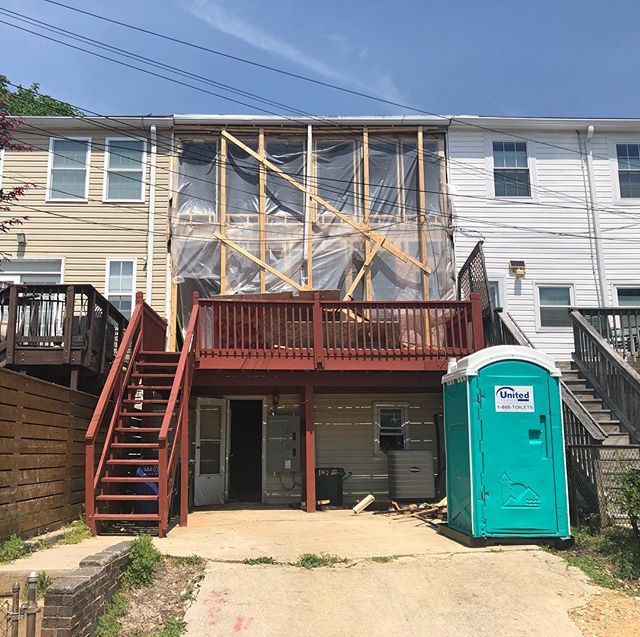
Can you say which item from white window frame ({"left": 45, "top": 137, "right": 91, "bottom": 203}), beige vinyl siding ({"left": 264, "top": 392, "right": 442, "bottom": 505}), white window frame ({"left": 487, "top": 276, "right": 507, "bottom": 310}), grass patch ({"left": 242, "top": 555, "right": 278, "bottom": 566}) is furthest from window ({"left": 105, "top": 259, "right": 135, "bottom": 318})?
grass patch ({"left": 242, "top": 555, "right": 278, "bottom": 566})

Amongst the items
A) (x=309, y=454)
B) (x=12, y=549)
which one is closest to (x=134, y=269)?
(x=309, y=454)

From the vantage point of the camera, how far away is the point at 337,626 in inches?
197

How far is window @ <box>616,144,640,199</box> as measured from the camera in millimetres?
14492

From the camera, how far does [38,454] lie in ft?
23.6

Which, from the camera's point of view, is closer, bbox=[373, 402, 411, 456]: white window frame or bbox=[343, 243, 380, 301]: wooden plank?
bbox=[373, 402, 411, 456]: white window frame

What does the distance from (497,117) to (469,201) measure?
1.99 meters

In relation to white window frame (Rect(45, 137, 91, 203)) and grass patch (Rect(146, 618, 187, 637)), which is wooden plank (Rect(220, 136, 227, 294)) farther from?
grass patch (Rect(146, 618, 187, 637))

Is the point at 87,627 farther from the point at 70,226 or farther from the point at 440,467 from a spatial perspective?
the point at 70,226

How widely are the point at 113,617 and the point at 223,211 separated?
399 inches

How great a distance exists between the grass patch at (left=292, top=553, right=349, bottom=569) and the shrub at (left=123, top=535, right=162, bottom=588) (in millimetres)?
1446

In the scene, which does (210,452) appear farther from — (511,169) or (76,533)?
(511,169)

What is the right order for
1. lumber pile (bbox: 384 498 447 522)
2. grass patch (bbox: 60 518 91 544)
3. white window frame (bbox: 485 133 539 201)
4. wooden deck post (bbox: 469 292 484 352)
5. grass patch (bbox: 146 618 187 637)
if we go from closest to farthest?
grass patch (bbox: 146 618 187 637), grass patch (bbox: 60 518 91 544), lumber pile (bbox: 384 498 447 522), wooden deck post (bbox: 469 292 484 352), white window frame (bbox: 485 133 539 201)

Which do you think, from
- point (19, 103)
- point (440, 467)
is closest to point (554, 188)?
point (440, 467)

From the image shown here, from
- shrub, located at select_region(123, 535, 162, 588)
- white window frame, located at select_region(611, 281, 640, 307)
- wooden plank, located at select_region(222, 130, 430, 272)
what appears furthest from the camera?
white window frame, located at select_region(611, 281, 640, 307)
